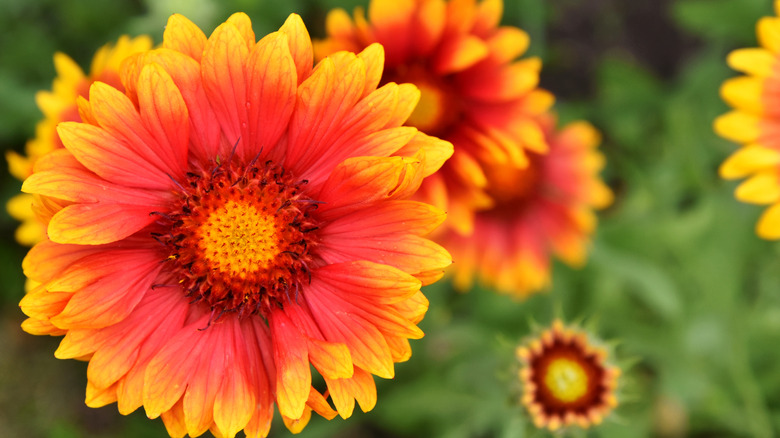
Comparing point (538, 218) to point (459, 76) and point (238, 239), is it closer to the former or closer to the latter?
point (459, 76)

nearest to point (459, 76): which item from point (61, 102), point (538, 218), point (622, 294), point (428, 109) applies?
point (428, 109)

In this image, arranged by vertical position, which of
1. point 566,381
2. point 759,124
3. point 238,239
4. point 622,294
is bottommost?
point 622,294

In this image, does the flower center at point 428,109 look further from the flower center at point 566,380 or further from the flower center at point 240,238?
the flower center at point 566,380

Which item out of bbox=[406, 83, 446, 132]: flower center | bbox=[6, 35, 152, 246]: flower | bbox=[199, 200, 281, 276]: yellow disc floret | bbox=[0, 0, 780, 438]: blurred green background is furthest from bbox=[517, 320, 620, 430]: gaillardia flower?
bbox=[6, 35, 152, 246]: flower

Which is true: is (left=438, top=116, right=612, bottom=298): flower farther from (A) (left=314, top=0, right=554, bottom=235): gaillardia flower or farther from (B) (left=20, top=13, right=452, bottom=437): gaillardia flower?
(B) (left=20, top=13, right=452, bottom=437): gaillardia flower

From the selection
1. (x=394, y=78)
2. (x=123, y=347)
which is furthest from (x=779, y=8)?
(x=123, y=347)
